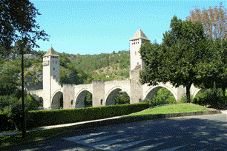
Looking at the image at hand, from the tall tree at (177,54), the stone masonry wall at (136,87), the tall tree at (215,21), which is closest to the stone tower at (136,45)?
the stone masonry wall at (136,87)

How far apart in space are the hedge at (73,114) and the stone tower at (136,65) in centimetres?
457

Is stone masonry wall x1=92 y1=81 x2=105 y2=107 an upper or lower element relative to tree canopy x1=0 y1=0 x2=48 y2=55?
lower

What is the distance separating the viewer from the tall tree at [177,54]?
18484mm

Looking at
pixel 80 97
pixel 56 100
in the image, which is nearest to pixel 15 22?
pixel 80 97

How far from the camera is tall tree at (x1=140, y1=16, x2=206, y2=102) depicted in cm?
1848

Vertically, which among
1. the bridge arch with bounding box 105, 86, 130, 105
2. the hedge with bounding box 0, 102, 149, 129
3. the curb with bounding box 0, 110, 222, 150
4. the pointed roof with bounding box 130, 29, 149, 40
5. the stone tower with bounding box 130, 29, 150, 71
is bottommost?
the hedge with bounding box 0, 102, 149, 129

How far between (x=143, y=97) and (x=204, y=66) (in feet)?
46.2

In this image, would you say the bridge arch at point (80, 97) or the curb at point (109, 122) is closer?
the curb at point (109, 122)

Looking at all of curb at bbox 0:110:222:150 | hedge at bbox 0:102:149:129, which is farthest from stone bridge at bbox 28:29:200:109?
curb at bbox 0:110:222:150

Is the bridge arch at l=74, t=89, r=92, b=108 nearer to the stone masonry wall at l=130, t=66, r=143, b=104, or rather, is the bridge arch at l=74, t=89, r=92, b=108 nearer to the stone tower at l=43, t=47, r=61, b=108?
the stone tower at l=43, t=47, r=61, b=108

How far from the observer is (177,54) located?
1900cm

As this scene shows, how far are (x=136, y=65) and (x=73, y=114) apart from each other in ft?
51.2

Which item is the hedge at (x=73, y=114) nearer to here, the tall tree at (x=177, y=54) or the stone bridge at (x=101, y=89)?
the stone bridge at (x=101, y=89)

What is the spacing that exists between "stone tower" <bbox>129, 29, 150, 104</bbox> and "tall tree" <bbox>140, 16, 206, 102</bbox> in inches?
378
